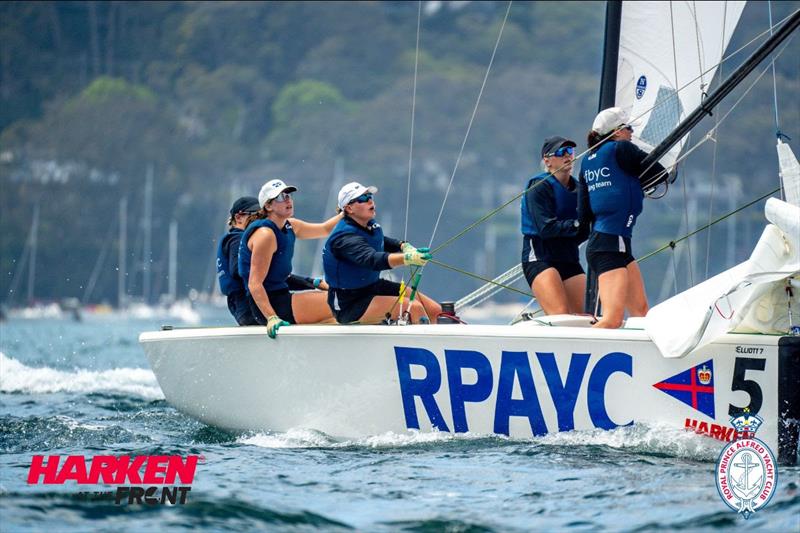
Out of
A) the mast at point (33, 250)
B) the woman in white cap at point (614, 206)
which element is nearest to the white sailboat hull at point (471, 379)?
the woman in white cap at point (614, 206)

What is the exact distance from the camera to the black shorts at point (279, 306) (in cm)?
627

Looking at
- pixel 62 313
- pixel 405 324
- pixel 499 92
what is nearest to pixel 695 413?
pixel 405 324

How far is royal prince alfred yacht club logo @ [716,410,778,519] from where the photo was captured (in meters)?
4.21

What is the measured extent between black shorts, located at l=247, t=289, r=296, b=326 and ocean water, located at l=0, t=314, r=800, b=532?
23.5 inches

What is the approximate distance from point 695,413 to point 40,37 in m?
65.6

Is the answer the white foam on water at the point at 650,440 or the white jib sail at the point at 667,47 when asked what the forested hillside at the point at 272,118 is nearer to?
the white jib sail at the point at 667,47

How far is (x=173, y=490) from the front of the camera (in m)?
4.45

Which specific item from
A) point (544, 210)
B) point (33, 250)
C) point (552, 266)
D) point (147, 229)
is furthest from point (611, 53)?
point (33, 250)

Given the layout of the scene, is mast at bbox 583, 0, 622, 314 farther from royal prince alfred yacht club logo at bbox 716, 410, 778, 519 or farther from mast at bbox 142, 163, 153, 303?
mast at bbox 142, 163, 153, 303

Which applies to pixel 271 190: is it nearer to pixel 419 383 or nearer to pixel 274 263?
pixel 274 263

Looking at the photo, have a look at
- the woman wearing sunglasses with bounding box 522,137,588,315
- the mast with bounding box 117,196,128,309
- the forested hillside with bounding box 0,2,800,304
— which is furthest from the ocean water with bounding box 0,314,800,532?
the mast with bounding box 117,196,128,309

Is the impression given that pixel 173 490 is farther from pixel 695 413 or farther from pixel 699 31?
pixel 699 31

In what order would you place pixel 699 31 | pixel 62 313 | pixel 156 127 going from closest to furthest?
pixel 699 31 → pixel 62 313 → pixel 156 127

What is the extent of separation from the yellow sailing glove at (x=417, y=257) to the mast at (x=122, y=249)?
44.5 m
